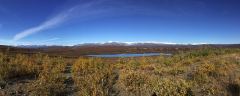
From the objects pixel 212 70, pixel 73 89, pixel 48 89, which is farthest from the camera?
pixel 212 70

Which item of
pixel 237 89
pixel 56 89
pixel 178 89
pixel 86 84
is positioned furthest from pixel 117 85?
pixel 237 89

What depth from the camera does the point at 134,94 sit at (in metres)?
7.39

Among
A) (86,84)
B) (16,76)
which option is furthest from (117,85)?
(16,76)

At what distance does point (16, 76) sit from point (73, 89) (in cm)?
417

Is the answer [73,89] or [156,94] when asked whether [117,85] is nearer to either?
[73,89]

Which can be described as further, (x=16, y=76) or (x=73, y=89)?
(x=16, y=76)

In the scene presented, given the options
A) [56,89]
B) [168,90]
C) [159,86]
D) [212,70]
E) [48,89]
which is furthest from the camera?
[212,70]

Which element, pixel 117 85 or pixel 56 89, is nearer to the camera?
pixel 56 89

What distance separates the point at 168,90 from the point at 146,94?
59.3 inches

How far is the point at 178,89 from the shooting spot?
6.19 m

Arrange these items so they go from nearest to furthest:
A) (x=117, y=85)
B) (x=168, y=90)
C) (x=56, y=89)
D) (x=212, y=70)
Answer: (x=168, y=90)
(x=56, y=89)
(x=117, y=85)
(x=212, y=70)

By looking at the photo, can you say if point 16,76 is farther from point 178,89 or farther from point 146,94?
point 178,89

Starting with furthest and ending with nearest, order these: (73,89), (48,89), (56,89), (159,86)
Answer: (73,89) → (56,89) → (48,89) → (159,86)

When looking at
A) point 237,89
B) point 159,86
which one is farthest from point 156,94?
point 237,89
